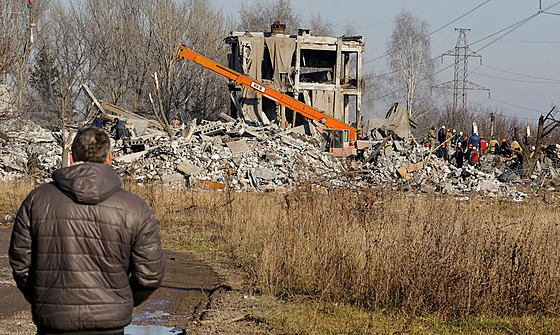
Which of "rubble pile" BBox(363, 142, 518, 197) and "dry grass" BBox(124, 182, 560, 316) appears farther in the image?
"rubble pile" BBox(363, 142, 518, 197)

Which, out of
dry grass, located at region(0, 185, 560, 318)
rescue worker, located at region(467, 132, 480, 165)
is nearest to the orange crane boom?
rescue worker, located at region(467, 132, 480, 165)

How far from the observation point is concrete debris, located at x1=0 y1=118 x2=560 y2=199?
2166 cm

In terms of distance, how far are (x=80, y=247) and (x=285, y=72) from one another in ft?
96.2

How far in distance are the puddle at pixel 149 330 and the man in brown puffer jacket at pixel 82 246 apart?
2.91 m

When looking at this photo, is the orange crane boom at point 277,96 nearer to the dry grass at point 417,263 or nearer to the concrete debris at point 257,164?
the concrete debris at point 257,164

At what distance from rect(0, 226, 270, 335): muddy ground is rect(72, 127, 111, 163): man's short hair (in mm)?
3251

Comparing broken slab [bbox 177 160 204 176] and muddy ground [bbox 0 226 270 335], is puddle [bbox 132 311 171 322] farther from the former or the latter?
broken slab [bbox 177 160 204 176]

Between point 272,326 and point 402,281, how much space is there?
163 centimetres

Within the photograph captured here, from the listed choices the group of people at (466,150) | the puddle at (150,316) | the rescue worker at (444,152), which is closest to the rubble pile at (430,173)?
the group of people at (466,150)

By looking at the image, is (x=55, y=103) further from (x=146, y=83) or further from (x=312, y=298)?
(x=312, y=298)

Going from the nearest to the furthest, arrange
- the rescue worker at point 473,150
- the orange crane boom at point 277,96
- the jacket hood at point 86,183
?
the jacket hood at point 86,183, the rescue worker at point 473,150, the orange crane boom at point 277,96

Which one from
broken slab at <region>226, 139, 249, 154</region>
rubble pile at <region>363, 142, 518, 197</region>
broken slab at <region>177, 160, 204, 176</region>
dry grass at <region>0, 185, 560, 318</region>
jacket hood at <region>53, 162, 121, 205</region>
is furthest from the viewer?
broken slab at <region>226, 139, 249, 154</region>

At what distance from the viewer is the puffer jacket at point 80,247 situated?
10.8 ft

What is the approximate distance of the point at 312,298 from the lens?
753 centimetres
